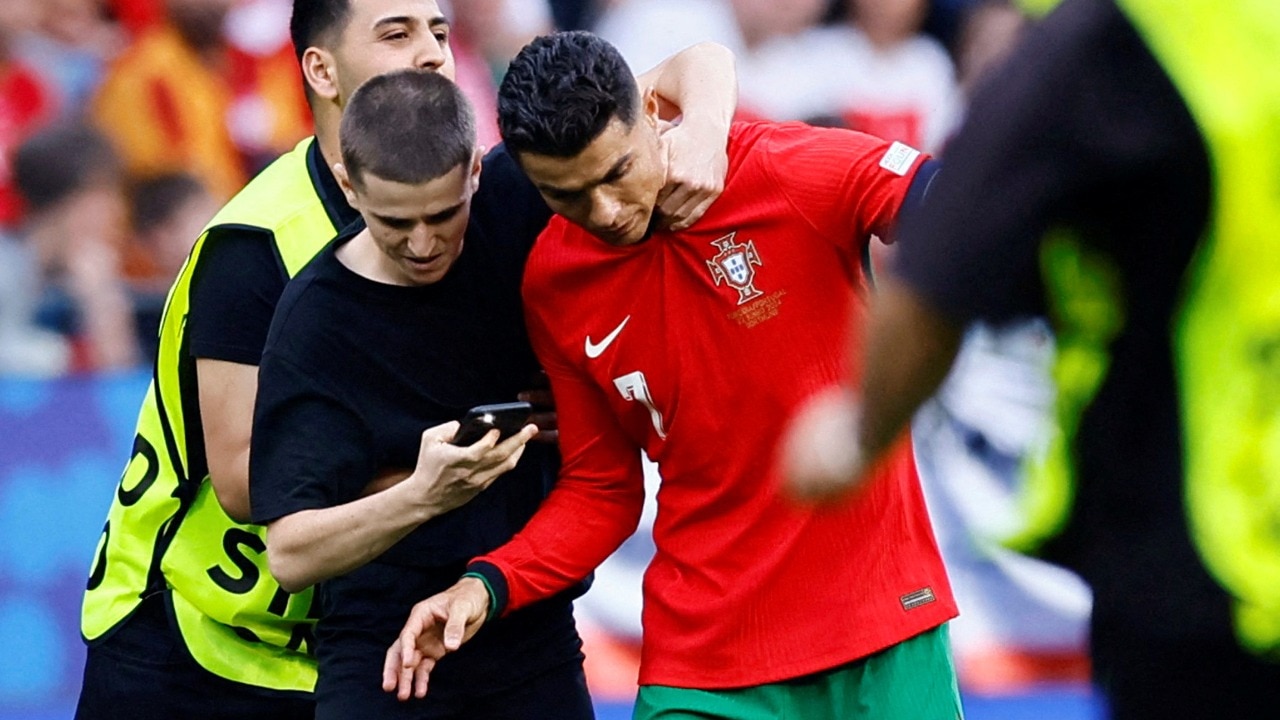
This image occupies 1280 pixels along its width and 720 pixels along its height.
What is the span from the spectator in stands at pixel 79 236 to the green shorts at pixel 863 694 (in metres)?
3.79

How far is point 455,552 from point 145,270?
3954mm

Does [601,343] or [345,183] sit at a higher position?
[345,183]

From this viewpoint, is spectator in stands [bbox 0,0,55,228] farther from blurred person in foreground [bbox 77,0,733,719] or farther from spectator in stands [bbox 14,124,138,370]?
blurred person in foreground [bbox 77,0,733,719]

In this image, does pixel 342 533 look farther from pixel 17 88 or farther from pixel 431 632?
pixel 17 88

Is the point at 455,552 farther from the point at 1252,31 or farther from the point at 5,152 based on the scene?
the point at 5,152

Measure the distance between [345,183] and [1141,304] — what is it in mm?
1922

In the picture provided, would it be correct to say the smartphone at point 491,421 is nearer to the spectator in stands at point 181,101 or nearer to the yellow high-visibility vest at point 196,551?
the yellow high-visibility vest at point 196,551

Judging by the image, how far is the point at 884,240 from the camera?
3.19 meters

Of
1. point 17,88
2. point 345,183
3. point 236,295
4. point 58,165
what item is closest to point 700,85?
point 345,183

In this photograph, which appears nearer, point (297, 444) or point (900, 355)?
point (900, 355)

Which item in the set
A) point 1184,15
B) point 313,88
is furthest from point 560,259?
point 1184,15

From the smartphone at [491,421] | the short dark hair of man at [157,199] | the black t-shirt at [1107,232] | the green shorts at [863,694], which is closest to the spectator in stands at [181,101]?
the short dark hair of man at [157,199]

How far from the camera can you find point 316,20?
3.96 meters

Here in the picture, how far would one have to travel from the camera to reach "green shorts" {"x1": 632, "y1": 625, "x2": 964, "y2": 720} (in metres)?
3.27
